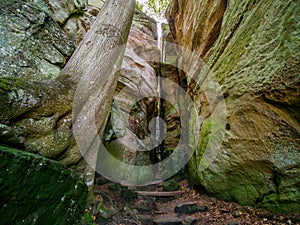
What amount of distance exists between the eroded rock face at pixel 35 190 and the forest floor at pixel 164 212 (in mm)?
1193

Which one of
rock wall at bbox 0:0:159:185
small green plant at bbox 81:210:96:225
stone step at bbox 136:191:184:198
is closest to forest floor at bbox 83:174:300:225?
small green plant at bbox 81:210:96:225

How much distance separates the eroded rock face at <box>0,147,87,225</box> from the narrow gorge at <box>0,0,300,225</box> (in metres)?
0.01

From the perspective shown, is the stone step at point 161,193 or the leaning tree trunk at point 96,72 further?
the stone step at point 161,193

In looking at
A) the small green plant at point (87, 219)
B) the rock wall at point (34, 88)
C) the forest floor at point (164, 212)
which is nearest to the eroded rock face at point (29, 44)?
the rock wall at point (34, 88)

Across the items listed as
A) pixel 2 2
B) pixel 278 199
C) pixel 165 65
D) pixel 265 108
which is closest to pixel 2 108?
pixel 2 2

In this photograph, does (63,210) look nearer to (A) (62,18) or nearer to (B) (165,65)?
(A) (62,18)

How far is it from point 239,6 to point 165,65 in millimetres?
9455

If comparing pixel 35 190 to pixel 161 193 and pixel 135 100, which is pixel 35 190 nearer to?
pixel 161 193

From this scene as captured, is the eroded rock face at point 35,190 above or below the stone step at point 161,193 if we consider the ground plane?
above

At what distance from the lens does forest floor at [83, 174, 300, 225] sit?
3.56 metres

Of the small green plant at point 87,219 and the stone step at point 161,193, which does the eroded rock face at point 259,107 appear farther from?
the small green plant at point 87,219

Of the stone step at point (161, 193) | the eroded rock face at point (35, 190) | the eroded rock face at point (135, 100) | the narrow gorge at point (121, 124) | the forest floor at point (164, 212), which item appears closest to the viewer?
the eroded rock face at point (35, 190)

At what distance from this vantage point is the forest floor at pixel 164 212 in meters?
3.56

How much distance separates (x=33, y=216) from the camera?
2004mm
